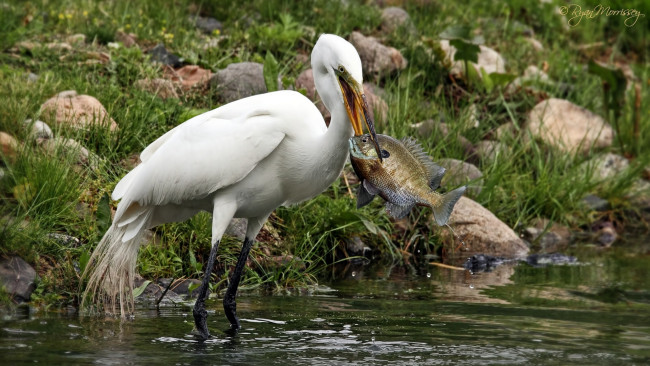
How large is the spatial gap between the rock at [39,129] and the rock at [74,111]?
0.11 metres

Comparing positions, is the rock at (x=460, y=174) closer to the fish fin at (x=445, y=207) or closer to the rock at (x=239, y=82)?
the rock at (x=239, y=82)

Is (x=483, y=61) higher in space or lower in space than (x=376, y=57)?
higher

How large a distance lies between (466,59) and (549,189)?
1708 millimetres

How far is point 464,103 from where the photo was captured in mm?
9781

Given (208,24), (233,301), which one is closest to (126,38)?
(208,24)

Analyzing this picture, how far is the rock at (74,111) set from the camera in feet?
23.6

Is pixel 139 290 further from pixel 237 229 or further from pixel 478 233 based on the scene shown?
pixel 478 233

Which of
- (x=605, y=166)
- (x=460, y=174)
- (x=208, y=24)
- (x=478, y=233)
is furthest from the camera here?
(x=208, y=24)

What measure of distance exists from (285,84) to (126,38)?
213 cm

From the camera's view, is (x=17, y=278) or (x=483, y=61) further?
(x=483, y=61)

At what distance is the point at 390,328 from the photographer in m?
5.46

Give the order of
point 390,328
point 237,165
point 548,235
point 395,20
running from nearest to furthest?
point 237,165, point 390,328, point 548,235, point 395,20

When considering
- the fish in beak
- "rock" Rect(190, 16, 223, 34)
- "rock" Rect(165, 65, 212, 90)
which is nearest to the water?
the fish in beak

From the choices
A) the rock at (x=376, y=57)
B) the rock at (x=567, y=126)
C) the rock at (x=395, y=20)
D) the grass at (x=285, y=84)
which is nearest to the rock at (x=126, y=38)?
the grass at (x=285, y=84)
